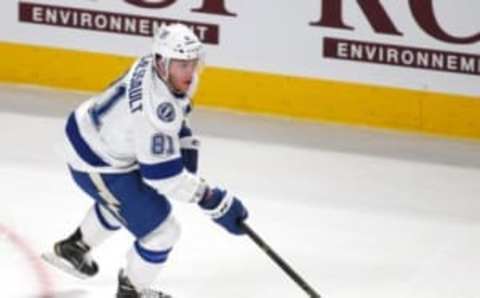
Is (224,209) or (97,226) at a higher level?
(224,209)

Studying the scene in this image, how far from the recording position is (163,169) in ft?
16.5

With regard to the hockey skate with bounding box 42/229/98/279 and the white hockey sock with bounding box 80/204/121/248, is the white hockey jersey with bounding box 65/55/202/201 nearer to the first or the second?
the white hockey sock with bounding box 80/204/121/248

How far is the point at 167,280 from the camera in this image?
577cm

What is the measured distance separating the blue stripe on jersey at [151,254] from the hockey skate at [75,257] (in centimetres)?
40

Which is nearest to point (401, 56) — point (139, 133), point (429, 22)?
point (429, 22)

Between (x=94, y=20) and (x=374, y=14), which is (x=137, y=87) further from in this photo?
(x=94, y=20)

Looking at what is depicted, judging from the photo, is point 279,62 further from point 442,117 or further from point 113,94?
point 113,94

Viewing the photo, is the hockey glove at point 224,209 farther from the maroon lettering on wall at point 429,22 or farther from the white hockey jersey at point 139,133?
the maroon lettering on wall at point 429,22

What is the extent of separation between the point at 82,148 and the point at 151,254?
16.6 inches

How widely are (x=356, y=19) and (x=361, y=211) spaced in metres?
1.11

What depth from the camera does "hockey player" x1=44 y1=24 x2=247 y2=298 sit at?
16.5ft

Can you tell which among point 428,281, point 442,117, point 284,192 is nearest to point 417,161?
point 442,117

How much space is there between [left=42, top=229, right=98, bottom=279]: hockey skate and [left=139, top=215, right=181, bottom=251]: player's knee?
0.44 metres

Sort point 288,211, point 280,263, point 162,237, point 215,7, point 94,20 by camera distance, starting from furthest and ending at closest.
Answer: point 94,20
point 215,7
point 288,211
point 280,263
point 162,237
